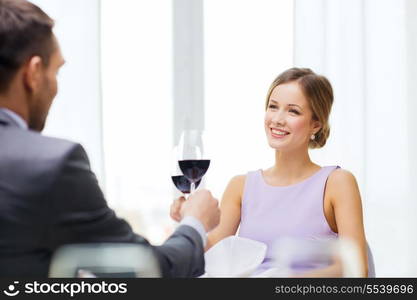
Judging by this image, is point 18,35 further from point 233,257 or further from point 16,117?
point 233,257

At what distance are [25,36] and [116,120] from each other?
6.01ft

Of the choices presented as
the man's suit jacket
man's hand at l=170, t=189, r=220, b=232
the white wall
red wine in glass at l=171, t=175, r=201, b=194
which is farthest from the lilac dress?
the man's suit jacket

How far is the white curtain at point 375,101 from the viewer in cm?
310

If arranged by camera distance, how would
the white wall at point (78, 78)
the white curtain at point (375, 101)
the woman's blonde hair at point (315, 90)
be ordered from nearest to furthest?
the woman's blonde hair at point (315, 90)
the white wall at point (78, 78)
the white curtain at point (375, 101)

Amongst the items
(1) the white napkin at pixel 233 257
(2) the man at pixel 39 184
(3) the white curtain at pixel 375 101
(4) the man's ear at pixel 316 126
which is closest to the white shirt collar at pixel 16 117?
(2) the man at pixel 39 184

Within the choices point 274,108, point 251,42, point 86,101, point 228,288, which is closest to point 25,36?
point 228,288

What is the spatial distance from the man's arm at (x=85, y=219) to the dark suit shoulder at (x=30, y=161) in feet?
0.04

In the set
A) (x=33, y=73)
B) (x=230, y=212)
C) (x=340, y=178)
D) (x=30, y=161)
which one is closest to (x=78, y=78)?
(x=230, y=212)

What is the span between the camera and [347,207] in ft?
6.89

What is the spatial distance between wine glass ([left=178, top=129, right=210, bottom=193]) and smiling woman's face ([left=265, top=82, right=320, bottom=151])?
551 mm

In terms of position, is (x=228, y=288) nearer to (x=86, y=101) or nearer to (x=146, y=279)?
(x=146, y=279)

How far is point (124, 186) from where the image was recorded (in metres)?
3.06

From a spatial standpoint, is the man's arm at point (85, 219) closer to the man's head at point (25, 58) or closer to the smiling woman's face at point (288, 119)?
the man's head at point (25, 58)

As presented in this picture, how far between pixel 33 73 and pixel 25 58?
0.03 m
